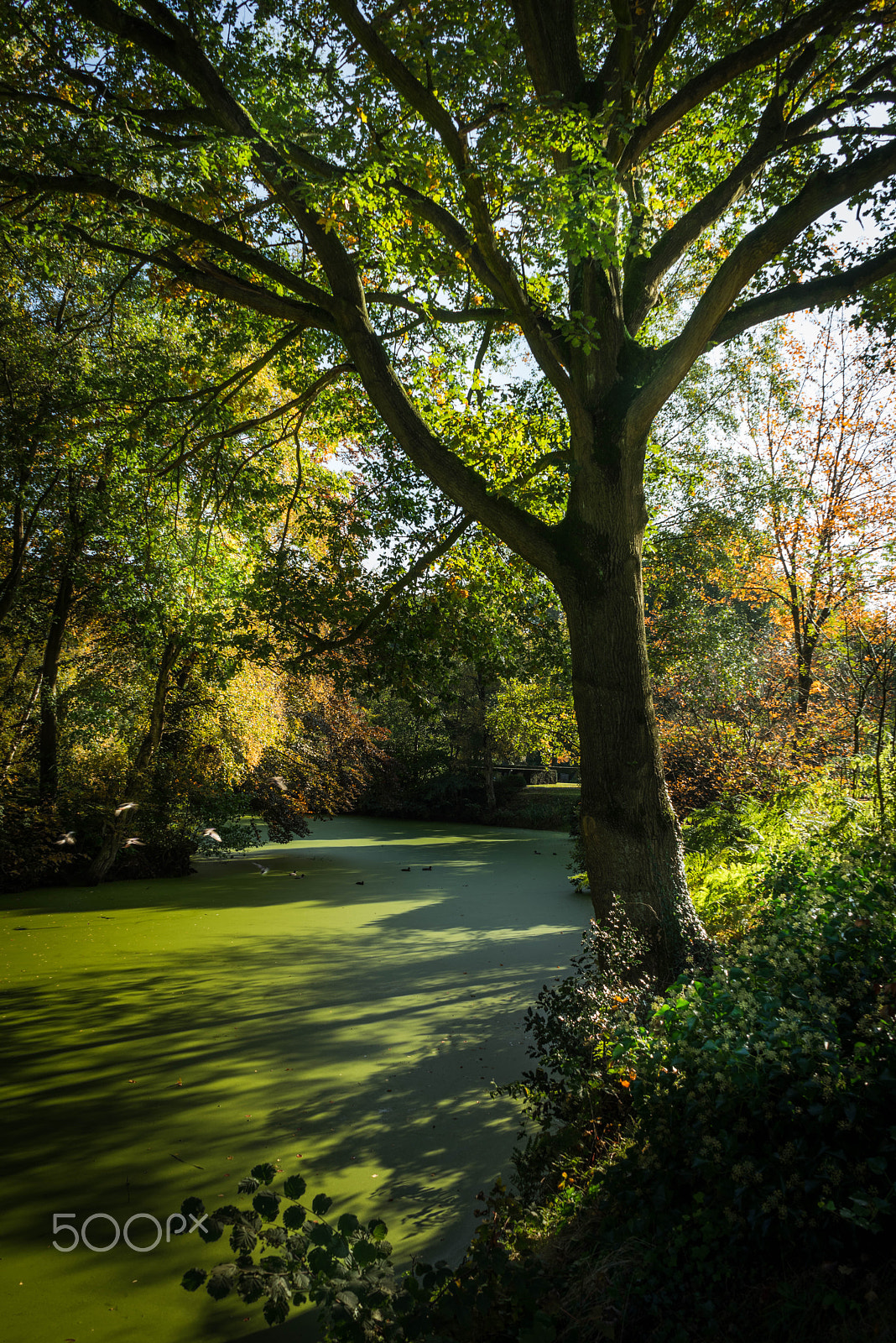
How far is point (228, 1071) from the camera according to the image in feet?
14.6

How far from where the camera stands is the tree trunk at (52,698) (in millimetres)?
9273

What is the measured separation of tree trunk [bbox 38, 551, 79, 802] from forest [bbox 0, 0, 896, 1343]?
8cm

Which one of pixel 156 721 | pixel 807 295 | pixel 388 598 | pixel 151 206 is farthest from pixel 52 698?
pixel 807 295

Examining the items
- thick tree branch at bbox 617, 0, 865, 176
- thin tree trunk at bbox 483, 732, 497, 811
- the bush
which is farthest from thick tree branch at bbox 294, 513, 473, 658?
thin tree trunk at bbox 483, 732, 497, 811

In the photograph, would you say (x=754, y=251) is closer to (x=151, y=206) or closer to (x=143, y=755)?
(x=151, y=206)

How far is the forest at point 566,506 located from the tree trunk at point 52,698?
0.08 m

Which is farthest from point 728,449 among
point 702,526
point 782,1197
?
point 782,1197

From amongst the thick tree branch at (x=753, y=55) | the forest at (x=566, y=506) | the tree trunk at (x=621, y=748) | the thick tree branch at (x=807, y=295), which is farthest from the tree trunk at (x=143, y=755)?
the thick tree branch at (x=753, y=55)

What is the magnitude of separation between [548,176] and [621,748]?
303 cm

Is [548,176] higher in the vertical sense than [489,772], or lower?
higher

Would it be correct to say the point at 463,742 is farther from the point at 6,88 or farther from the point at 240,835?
the point at 6,88

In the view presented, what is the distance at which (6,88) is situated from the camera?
11.8 ft

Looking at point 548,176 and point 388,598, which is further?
point 388,598

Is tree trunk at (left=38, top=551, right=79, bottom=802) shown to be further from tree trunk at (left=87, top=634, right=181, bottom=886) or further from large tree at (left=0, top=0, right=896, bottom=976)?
large tree at (left=0, top=0, right=896, bottom=976)
